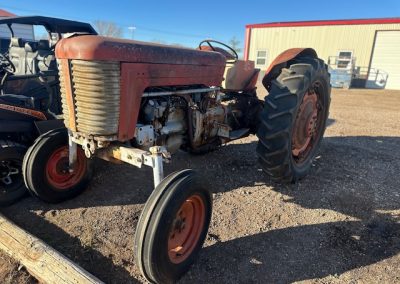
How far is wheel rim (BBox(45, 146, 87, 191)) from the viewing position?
11.2 ft

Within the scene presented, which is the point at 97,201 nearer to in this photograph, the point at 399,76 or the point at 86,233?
the point at 86,233

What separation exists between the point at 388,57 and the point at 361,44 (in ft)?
5.26

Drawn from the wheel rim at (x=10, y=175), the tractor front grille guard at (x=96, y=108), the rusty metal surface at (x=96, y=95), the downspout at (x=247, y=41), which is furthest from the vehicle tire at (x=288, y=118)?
the downspout at (x=247, y=41)

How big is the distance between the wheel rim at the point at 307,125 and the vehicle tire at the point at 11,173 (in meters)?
3.06

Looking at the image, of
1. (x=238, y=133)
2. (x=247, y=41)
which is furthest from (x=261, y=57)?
(x=238, y=133)

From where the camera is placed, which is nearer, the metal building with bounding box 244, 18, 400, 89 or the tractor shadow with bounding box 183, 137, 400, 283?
the tractor shadow with bounding box 183, 137, 400, 283

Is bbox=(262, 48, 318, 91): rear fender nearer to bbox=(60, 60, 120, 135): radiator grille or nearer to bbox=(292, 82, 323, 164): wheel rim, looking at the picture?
bbox=(292, 82, 323, 164): wheel rim

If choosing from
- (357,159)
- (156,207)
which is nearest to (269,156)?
(156,207)

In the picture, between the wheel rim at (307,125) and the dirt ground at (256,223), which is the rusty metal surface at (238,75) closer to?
the wheel rim at (307,125)

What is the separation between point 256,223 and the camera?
3.29 m

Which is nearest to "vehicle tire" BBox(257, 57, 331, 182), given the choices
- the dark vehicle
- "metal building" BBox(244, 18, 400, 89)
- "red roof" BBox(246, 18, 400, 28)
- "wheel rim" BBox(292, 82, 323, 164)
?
"wheel rim" BBox(292, 82, 323, 164)

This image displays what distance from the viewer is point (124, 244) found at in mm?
2904

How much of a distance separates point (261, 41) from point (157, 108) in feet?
68.2

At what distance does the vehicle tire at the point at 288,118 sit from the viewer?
136 inches
